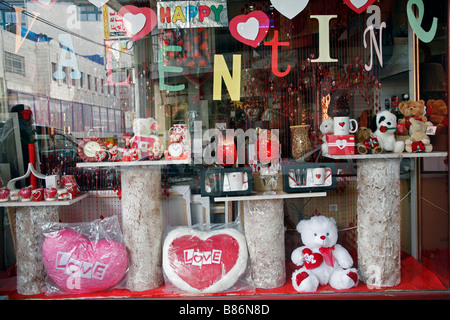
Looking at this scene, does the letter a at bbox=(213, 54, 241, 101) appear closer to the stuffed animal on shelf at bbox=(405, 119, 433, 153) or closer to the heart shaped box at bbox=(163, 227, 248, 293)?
the heart shaped box at bbox=(163, 227, 248, 293)

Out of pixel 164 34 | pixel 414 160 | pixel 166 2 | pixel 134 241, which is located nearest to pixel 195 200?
pixel 134 241

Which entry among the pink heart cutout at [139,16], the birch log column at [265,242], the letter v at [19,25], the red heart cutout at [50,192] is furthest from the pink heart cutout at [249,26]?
the red heart cutout at [50,192]

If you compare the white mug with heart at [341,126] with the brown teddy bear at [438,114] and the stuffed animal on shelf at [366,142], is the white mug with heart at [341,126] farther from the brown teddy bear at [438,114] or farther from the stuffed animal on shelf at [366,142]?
the brown teddy bear at [438,114]

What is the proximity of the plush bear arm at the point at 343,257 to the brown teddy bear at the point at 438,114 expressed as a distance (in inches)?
45.2

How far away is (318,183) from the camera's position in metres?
2.75

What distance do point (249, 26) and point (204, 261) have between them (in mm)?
1886

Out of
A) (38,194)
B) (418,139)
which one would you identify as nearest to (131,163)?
(38,194)

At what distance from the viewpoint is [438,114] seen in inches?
109

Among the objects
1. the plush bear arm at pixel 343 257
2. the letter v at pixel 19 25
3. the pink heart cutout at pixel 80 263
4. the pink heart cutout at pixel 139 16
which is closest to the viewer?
the pink heart cutout at pixel 80 263

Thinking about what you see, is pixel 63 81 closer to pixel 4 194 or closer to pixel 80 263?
pixel 4 194

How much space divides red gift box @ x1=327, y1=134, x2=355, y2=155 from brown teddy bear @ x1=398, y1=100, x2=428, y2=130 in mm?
440

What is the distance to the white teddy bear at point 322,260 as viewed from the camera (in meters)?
2.65

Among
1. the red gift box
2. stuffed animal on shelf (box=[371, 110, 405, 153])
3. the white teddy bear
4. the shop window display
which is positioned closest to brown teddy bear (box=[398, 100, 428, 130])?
the shop window display

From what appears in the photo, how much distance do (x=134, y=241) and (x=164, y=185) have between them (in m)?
0.49
